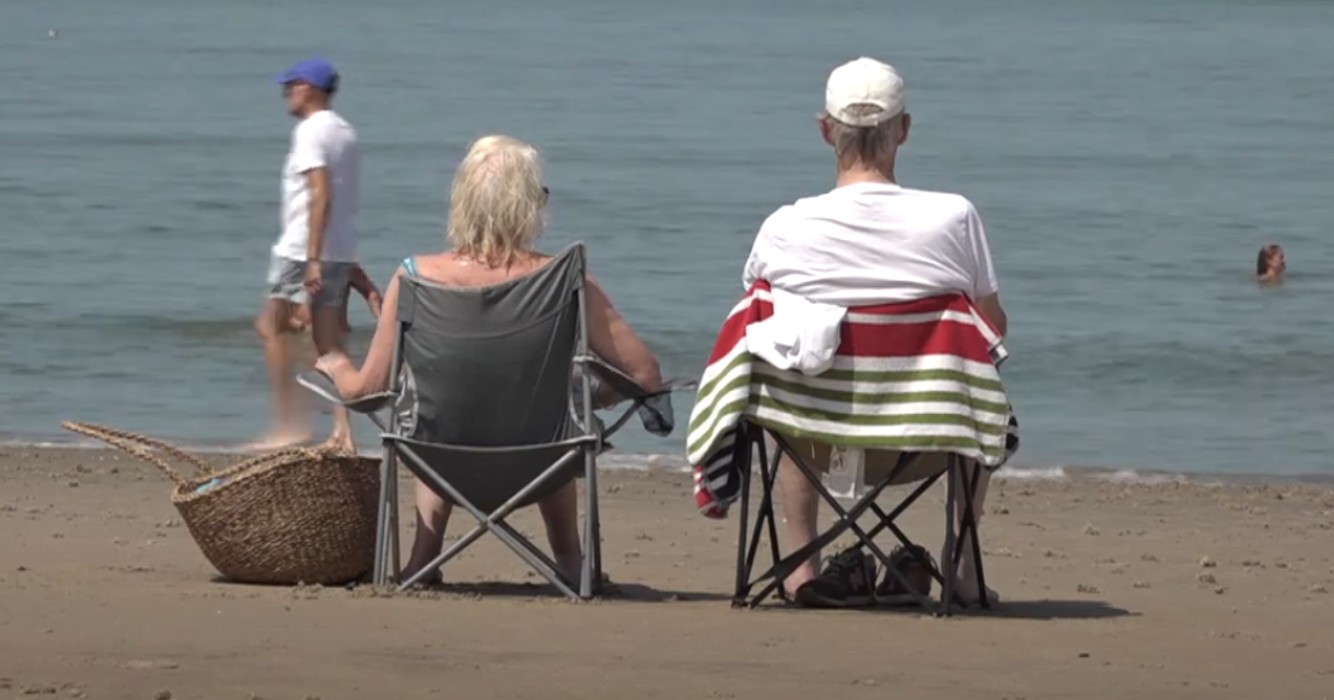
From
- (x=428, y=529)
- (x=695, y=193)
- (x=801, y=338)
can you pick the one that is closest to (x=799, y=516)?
(x=801, y=338)

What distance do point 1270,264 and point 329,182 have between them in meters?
9.77

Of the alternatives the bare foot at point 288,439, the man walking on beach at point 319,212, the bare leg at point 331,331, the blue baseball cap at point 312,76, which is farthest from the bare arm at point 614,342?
the bare foot at point 288,439

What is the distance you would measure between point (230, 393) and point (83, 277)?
16.5ft

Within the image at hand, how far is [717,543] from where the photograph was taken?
7.39 meters

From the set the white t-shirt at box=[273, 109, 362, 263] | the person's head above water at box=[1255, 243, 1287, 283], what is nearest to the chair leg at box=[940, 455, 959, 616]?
the white t-shirt at box=[273, 109, 362, 263]

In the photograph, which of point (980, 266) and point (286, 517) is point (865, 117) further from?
point (286, 517)

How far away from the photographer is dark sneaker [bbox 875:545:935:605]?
5793 mm

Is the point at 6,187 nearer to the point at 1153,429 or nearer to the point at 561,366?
the point at 1153,429

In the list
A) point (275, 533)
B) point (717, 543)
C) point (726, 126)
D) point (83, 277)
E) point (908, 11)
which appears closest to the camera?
point (275, 533)

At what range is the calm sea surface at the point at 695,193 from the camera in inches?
498

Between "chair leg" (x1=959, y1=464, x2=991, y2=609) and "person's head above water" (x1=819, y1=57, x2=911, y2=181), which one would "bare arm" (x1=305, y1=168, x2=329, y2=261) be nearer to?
"person's head above water" (x1=819, y1=57, x2=911, y2=181)

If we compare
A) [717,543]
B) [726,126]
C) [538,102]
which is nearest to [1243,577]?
[717,543]

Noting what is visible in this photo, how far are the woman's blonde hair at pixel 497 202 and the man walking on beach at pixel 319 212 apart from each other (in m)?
2.88

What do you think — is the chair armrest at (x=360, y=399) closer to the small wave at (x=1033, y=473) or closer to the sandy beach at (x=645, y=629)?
the sandy beach at (x=645, y=629)
